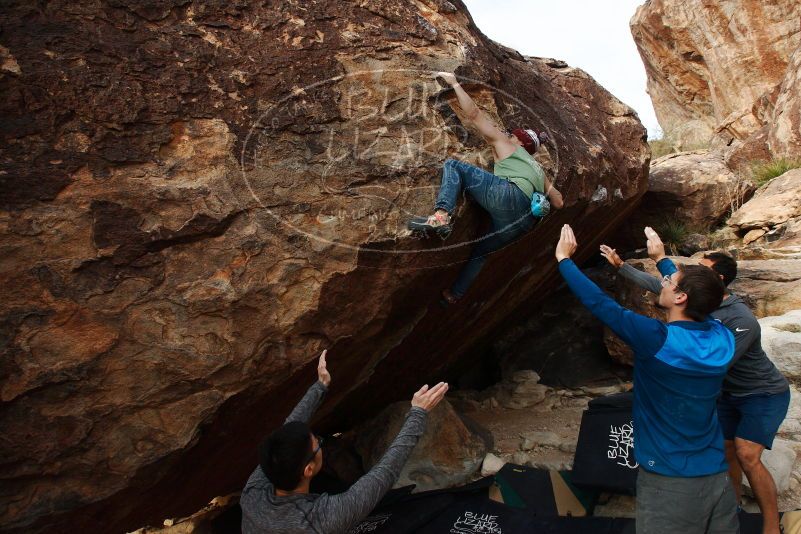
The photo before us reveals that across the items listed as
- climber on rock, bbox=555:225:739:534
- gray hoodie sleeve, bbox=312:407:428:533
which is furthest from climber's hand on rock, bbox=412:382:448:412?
climber on rock, bbox=555:225:739:534

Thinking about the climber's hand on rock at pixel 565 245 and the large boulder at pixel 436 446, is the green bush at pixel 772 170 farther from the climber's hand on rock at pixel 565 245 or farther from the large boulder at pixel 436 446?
the climber's hand on rock at pixel 565 245

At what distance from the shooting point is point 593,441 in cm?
348

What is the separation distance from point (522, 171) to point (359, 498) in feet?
6.65

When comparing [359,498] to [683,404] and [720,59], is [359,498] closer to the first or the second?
[683,404]

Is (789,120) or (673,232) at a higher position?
(789,120)

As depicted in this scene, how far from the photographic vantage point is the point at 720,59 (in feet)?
43.8

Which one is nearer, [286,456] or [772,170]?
[286,456]

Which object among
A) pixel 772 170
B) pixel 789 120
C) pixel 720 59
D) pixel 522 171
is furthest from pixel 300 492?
pixel 720 59

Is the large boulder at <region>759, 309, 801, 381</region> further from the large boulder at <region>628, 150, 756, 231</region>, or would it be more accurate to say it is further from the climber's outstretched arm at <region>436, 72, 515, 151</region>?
the large boulder at <region>628, 150, 756, 231</region>

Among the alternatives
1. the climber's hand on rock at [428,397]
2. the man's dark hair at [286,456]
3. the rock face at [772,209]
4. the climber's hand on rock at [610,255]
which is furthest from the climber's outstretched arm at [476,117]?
the rock face at [772,209]

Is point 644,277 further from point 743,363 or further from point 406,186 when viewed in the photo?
point 406,186

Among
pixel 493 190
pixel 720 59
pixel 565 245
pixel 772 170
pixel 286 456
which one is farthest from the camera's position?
pixel 720 59

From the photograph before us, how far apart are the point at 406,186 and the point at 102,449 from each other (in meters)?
1.85

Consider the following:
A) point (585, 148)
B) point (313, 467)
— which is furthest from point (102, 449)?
point (585, 148)
